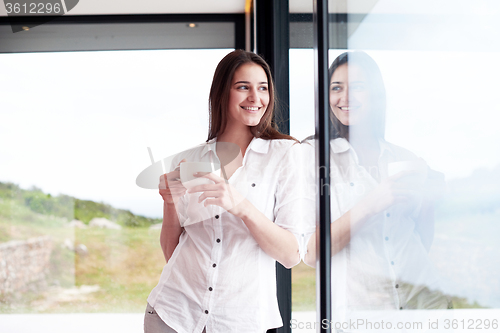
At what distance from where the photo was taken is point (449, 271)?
26 cm

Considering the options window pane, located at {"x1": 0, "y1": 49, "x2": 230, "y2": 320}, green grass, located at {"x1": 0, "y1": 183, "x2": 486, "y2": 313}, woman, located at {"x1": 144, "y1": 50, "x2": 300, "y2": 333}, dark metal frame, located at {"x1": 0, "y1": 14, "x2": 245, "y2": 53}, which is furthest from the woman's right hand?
dark metal frame, located at {"x1": 0, "y1": 14, "x2": 245, "y2": 53}

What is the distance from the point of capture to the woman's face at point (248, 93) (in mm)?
877

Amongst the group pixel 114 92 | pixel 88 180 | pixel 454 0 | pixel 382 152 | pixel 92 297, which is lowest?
pixel 92 297

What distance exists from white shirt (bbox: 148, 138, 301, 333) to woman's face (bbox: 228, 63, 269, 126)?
10cm

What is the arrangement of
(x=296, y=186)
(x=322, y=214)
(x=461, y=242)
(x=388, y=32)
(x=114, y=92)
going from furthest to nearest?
1. (x=114, y=92)
2. (x=296, y=186)
3. (x=322, y=214)
4. (x=388, y=32)
5. (x=461, y=242)

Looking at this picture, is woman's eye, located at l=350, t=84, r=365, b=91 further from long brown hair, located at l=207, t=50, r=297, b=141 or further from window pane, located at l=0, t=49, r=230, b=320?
window pane, located at l=0, t=49, r=230, b=320

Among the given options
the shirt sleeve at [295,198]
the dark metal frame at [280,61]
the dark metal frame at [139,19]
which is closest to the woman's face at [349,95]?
the shirt sleeve at [295,198]

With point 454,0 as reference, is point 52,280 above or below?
below

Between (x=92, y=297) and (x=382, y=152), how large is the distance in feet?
6.33

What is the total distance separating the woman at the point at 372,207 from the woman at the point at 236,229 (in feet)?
0.76

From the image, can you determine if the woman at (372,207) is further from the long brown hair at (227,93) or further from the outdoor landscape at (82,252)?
the outdoor landscape at (82,252)

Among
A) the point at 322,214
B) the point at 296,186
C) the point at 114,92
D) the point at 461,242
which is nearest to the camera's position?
the point at 461,242

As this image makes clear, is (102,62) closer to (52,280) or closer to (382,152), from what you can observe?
(52,280)

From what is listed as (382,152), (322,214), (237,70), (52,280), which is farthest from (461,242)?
(52,280)
